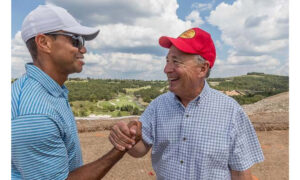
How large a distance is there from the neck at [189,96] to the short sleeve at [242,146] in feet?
1.54

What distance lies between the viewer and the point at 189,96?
2.50 meters

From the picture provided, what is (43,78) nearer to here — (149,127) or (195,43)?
(149,127)

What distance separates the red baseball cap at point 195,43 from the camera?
2.35 m

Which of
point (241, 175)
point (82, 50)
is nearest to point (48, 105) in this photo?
point (82, 50)

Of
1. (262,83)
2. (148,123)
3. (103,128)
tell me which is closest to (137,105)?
(103,128)

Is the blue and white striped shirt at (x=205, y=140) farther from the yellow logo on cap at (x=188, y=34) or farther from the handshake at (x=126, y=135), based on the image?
the yellow logo on cap at (x=188, y=34)

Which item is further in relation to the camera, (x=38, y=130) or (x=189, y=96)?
(x=189, y=96)

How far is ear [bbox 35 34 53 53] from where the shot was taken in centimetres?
217

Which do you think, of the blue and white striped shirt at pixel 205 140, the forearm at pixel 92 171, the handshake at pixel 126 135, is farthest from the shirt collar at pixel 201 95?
the forearm at pixel 92 171

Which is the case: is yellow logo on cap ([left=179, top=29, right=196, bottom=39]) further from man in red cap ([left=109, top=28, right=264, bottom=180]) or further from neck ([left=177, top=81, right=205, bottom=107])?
neck ([left=177, top=81, right=205, bottom=107])

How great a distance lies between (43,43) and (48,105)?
26.6 inches

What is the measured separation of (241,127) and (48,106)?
1738mm

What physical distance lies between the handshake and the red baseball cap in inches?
36.0

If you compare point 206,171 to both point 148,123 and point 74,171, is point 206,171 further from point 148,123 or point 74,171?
point 74,171
